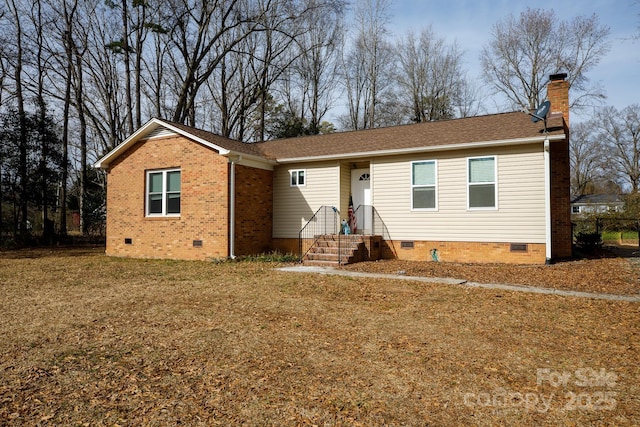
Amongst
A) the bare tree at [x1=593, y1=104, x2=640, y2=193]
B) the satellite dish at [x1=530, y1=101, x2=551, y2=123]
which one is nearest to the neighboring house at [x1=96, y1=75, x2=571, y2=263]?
the satellite dish at [x1=530, y1=101, x2=551, y2=123]

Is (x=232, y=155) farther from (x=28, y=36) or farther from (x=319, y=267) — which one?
(x=28, y=36)

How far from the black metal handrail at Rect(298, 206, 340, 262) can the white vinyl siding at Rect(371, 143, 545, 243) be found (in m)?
1.56

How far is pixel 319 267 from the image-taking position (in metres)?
10.7

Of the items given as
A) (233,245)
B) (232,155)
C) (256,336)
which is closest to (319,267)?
(233,245)

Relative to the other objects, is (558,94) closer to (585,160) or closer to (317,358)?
(317,358)

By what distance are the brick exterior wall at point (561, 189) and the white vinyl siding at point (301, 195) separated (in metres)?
6.48

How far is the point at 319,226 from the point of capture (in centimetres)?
1370

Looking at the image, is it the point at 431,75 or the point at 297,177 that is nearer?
the point at 297,177

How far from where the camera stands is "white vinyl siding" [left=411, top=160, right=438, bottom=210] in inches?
476

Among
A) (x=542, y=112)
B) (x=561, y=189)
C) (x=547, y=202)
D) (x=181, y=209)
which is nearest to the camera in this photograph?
(x=547, y=202)

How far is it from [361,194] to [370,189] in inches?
24.7

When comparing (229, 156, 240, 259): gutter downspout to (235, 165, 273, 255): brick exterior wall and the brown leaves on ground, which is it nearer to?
(235, 165, 273, 255): brick exterior wall

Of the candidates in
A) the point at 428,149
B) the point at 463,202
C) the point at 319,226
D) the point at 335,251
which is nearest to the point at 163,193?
the point at 319,226

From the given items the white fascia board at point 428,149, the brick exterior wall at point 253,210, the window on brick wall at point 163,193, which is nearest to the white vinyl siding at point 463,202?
the white fascia board at point 428,149
